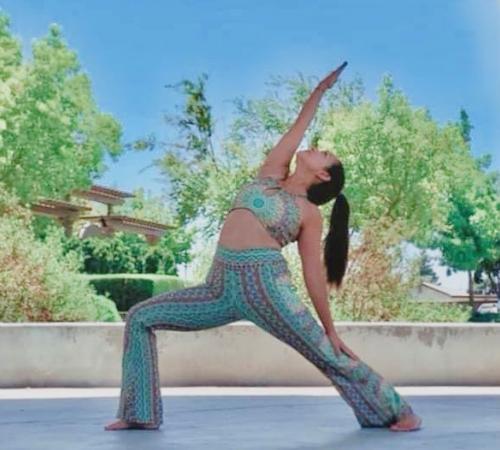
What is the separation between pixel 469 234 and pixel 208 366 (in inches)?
1428

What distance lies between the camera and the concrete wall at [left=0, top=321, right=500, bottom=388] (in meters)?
10.2

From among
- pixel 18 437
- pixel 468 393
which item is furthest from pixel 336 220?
pixel 468 393

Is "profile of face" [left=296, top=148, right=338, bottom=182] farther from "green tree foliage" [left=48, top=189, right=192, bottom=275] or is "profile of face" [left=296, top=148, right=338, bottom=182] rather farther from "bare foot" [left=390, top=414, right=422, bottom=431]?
"green tree foliage" [left=48, top=189, right=192, bottom=275]

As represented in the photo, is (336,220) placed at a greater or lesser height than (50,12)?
lesser

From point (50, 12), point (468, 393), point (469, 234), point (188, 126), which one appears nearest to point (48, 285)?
point (468, 393)

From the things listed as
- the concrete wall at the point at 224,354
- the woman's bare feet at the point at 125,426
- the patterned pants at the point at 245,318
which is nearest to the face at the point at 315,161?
the patterned pants at the point at 245,318

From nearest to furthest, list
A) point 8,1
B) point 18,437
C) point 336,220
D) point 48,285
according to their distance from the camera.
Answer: point 18,437, point 336,220, point 48,285, point 8,1

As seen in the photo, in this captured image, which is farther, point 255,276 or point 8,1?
point 8,1

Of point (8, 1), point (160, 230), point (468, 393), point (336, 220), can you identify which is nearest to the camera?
point (336, 220)

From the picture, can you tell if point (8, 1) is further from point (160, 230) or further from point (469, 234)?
point (469, 234)

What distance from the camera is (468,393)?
9.79 m

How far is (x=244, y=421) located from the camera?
7230 millimetres

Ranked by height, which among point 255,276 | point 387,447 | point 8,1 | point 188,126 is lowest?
point 387,447

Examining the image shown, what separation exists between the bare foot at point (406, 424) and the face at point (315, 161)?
1.40m
